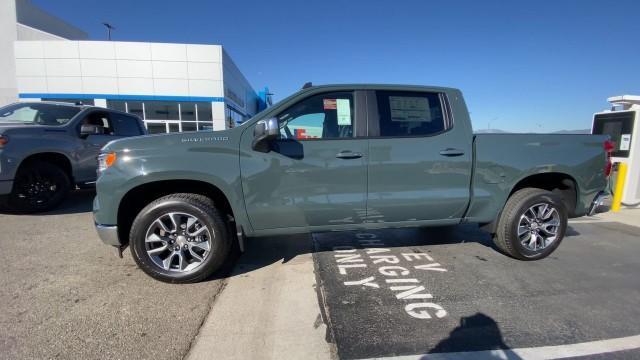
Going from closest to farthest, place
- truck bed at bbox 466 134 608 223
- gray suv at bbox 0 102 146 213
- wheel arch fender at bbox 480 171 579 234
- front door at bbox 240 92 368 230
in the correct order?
1. front door at bbox 240 92 368 230
2. truck bed at bbox 466 134 608 223
3. wheel arch fender at bbox 480 171 579 234
4. gray suv at bbox 0 102 146 213

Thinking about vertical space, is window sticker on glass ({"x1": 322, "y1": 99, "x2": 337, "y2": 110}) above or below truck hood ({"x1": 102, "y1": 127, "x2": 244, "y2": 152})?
above

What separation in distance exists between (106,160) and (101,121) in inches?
180

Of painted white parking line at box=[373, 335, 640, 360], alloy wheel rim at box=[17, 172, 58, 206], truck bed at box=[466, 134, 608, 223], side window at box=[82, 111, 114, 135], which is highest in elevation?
side window at box=[82, 111, 114, 135]

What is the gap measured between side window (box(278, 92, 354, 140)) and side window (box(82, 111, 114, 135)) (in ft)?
16.3

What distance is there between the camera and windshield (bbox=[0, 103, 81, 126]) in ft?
18.7

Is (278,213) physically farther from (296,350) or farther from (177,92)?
(177,92)

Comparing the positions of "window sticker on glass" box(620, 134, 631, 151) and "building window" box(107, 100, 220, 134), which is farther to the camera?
"building window" box(107, 100, 220, 134)

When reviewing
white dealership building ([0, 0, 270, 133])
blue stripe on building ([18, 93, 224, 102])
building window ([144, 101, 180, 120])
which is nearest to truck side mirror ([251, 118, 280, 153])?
white dealership building ([0, 0, 270, 133])

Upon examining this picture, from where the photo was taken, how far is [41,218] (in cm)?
506

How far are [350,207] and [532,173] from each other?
2.10 meters

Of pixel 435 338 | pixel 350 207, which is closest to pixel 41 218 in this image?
pixel 350 207

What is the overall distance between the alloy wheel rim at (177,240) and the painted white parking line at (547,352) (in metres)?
1.94

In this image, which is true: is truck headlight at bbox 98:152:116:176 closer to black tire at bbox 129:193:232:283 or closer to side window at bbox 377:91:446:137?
black tire at bbox 129:193:232:283

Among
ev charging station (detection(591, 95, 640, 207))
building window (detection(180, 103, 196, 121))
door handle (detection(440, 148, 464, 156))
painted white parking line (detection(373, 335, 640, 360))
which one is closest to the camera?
painted white parking line (detection(373, 335, 640, 360))
